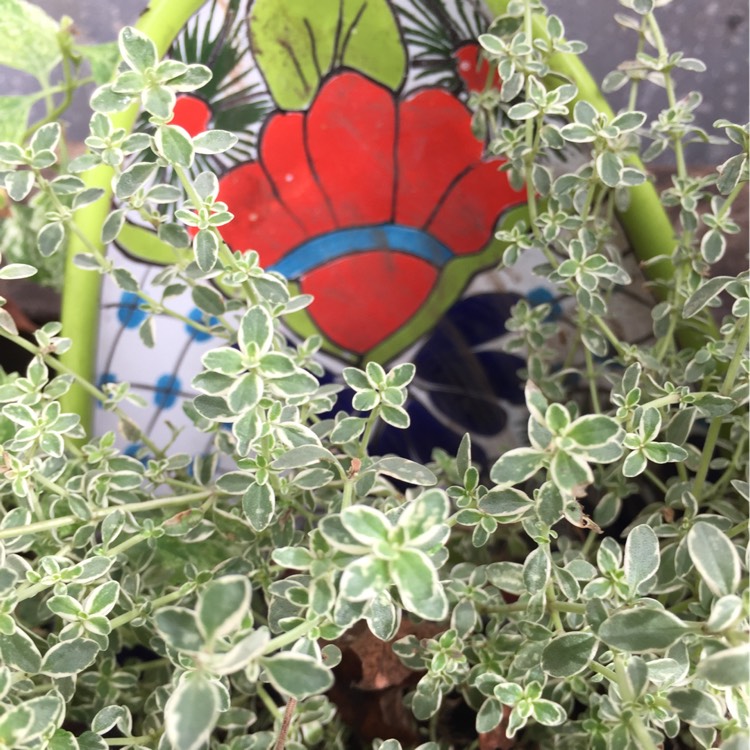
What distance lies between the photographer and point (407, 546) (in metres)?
0.41

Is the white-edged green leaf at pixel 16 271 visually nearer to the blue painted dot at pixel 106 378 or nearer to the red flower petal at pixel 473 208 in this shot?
the blue painted dot at pixel 106 378

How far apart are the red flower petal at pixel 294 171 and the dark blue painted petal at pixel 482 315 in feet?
0.77

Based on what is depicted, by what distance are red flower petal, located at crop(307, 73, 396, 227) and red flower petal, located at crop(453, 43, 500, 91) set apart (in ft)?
0.35

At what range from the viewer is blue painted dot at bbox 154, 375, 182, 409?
3.40 ft

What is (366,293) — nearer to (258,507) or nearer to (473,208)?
(473,208)

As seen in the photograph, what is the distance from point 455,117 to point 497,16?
0.16m

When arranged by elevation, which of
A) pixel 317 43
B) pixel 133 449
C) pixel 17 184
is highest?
pixel 317 43

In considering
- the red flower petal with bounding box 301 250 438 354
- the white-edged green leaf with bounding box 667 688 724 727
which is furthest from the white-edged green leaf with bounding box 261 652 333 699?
the red flower petal with bounding box 301 250 438 354

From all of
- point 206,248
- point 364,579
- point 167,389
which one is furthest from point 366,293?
point 364,579

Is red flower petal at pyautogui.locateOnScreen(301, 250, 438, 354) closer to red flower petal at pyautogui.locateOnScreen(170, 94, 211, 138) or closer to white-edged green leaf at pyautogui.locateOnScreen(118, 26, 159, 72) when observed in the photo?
red flower petal at pyautogui.locateOnScreen(170, 94, 211, 138)

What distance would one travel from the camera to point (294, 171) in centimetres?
98

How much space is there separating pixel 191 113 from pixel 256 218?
163mm

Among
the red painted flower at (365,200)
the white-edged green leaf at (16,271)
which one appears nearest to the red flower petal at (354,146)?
the red painted flower at (365,200)

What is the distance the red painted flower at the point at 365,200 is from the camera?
96 centimetres
